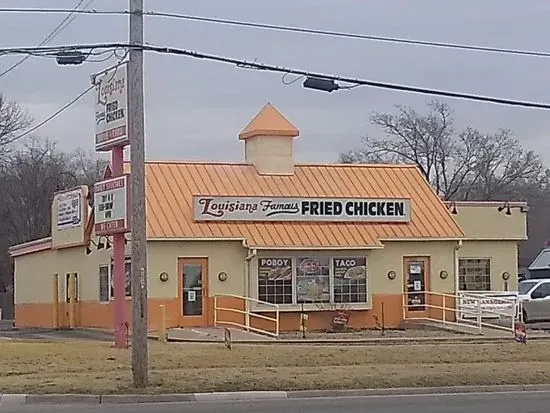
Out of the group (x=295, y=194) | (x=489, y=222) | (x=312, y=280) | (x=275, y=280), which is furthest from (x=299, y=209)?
(x=489, y=222)

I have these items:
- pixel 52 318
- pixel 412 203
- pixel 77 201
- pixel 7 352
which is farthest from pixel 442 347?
pixel 52 318

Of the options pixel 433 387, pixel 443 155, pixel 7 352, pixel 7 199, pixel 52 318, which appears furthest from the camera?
pixel 443 155

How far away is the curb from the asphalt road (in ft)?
1.32

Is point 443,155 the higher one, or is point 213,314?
point 443,155

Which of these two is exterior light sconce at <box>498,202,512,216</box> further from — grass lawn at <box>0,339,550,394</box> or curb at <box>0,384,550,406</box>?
curb at <box>0,384,550,406</box>

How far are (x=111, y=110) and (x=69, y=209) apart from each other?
1646cm

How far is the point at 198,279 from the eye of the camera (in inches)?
1480

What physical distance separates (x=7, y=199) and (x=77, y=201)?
130 feet

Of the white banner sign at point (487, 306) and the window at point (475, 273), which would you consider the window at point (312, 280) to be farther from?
the window at point (475, 273)

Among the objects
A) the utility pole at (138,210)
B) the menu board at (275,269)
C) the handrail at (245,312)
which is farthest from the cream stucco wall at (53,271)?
the utility pole at (138,210)

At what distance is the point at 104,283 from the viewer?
4012cm

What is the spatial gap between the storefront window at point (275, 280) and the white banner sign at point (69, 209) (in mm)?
7411

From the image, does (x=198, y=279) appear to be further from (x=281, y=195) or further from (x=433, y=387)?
(x=433, y=387)

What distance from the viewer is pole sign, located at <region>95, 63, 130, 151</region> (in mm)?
25391
